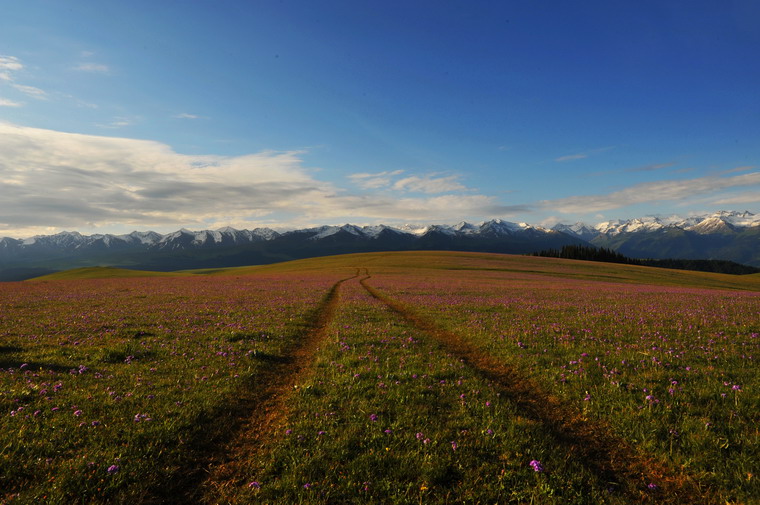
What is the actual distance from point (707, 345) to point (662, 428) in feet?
30.5

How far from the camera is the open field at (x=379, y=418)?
5.72 m

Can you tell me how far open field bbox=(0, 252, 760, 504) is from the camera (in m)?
5.72

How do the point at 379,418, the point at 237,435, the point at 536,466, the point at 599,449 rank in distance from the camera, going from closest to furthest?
1. the point at 536,466
2. the point at 599,449
3. the point at 237,435
4. the point at 379,418

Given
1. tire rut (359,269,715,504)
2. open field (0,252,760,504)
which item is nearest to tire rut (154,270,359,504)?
open field (0,252,760,504)

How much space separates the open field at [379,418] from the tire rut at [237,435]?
4 cm

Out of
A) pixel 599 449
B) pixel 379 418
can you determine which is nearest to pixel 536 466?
pixel 599 449

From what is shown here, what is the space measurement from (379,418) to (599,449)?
4.93m

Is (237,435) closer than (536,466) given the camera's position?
No

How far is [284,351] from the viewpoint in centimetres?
1405

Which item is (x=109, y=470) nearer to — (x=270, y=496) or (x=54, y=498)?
(x=54, y=498)

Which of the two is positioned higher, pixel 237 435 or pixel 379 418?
pixel 379 418

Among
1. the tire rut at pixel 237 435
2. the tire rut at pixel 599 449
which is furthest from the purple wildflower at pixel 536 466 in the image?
the tire rut at pixel 237 435

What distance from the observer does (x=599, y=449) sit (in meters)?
7.02

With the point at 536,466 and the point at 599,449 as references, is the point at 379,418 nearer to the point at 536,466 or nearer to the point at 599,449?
the point at 536,466
